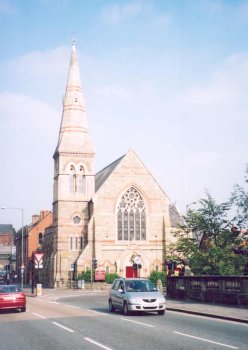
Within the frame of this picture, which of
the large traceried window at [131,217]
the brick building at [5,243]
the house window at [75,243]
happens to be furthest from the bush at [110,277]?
the brick building at [5,243]

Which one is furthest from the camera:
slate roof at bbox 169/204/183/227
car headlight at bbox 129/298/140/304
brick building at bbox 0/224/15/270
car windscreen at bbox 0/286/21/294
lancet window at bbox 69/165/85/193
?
brick building at bbox 0/224/15/270

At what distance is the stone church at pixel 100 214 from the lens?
5534cm

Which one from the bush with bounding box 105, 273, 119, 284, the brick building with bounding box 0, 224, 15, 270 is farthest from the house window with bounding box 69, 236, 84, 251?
the brick building with bounding box 0, 224, 15, 270

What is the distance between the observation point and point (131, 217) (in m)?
57.5

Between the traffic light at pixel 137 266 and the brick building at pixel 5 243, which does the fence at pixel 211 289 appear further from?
the brick building at pixel 5 243

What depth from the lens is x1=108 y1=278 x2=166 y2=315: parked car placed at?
1917cm

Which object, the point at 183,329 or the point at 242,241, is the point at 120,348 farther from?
the point at 242,241

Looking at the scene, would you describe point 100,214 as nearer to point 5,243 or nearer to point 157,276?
point 157,276

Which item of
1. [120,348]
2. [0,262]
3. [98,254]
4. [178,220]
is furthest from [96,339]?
[0,262]

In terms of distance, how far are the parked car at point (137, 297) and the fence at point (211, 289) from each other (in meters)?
4.39

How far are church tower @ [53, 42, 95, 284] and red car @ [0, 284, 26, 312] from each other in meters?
32.2

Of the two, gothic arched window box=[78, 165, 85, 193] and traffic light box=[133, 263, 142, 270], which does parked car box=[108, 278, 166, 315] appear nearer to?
traffic light box=[133, 263, 142, 270]

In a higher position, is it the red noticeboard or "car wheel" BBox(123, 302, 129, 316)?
"car wheel" BBox(123, 302, 129, 316)

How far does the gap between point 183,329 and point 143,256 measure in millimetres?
42032
